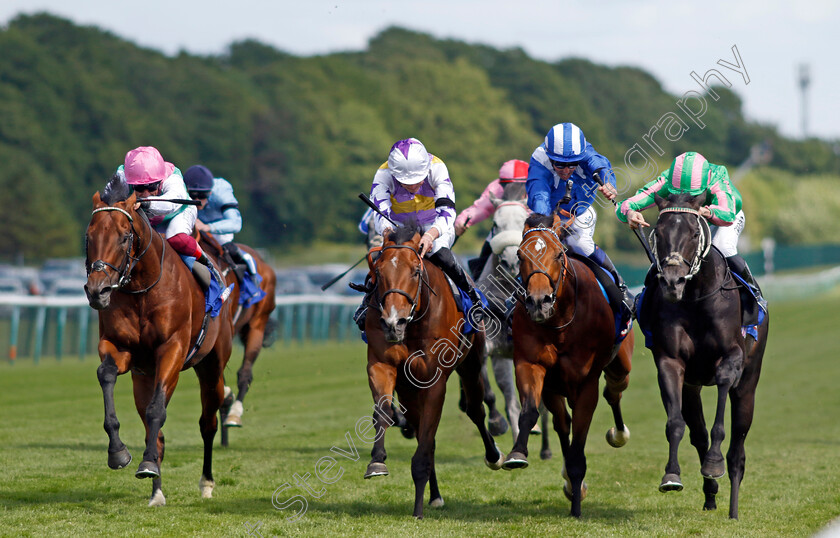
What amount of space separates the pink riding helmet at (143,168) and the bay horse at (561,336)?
2.69 m

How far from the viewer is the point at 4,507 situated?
23.1ft

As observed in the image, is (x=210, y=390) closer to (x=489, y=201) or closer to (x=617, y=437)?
(x=489, y=201)

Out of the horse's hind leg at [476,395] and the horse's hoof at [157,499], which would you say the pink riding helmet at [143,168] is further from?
the horse's hind leg at [476,395]

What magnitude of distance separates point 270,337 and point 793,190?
8545 centimetres

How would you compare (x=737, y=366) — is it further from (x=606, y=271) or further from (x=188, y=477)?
(x=188, y=477)

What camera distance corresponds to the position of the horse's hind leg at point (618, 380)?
831 centimetres

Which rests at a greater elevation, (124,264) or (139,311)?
(124,264)

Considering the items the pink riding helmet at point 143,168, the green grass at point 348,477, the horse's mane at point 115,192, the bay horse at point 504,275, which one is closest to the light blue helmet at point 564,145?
Answer: the bay horse at point 504,275

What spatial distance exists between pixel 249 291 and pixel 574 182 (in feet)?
14.0

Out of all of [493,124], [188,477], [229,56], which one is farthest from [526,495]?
[229,56]

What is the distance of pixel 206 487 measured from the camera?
312 inches

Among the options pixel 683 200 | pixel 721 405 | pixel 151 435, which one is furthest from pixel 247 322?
pixel 721 405

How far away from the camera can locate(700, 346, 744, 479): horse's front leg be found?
6.71 m

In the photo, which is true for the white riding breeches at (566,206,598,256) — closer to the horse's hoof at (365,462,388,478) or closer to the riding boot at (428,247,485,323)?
the riding boot at (428,247,485,323)
